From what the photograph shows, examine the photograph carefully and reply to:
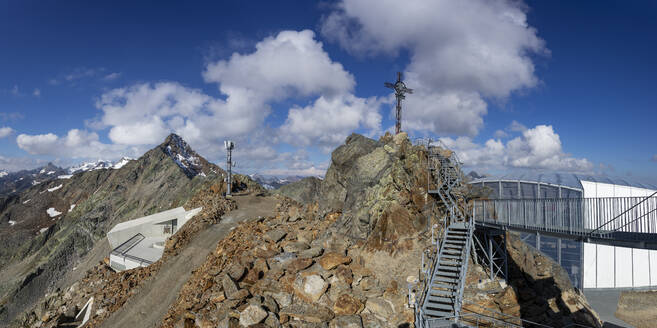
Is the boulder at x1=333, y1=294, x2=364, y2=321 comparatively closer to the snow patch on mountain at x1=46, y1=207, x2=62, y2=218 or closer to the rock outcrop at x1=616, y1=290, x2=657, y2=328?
the rock outcrop at x1=616, y1=290, x2=657, y2=328

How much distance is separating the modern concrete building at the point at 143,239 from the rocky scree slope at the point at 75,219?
1033 cm

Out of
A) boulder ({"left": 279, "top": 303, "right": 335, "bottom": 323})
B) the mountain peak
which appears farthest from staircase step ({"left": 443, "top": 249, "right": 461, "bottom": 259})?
the mountain peak

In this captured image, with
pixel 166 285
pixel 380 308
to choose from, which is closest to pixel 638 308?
pixel 380 308

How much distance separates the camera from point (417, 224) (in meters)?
16.5

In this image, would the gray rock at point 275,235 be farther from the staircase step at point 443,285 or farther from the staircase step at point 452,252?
the staircase step at point 452,252

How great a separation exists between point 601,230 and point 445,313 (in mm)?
7067

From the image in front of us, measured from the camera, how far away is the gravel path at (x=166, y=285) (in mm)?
14883

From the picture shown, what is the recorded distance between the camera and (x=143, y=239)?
25797 mm

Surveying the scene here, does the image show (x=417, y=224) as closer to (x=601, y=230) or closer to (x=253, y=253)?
(x=601, y=230)

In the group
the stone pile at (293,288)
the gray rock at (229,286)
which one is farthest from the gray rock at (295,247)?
the gray rock at (229,286)

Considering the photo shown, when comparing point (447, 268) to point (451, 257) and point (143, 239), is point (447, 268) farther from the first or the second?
point (143, 239)

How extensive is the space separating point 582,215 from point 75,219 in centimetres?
8725

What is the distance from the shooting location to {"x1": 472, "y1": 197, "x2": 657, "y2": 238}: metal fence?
37.4ft

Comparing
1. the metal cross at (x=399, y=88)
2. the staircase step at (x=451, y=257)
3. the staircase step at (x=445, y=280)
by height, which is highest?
the metal cross at (x=399, y=88)
